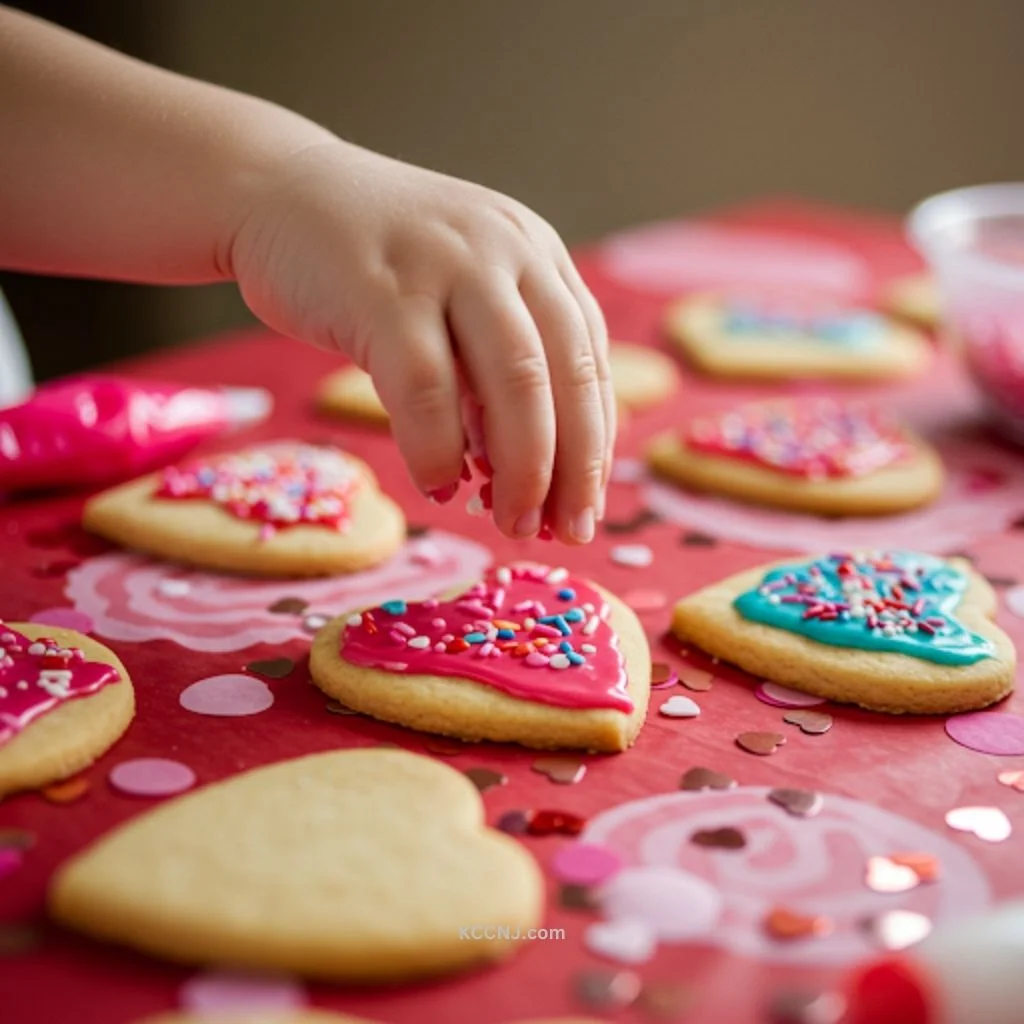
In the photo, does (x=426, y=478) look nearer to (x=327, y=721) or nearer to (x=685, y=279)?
(x=327, y=721)

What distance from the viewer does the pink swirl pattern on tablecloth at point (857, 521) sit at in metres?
1.13

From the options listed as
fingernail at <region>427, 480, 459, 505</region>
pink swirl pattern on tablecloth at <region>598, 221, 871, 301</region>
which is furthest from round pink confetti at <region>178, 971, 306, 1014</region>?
pink swirl pattern on tablecloth at <region>598, 221, 871, 301</region>

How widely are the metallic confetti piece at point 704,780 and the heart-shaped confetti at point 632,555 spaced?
0.30 metres

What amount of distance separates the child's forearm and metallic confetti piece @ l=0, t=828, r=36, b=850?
42 cm

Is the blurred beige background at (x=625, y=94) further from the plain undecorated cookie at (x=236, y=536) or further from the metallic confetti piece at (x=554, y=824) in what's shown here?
the metallic confetti piece at (x=554, y=824)

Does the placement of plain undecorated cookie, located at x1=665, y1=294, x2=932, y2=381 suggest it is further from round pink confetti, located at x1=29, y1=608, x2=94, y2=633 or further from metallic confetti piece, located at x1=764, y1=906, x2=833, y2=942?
metallic confetti piece, located at x1=764, y1=906, x2=833, y2=942

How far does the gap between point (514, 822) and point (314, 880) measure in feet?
0.41

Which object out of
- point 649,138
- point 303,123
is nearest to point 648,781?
point 303,123

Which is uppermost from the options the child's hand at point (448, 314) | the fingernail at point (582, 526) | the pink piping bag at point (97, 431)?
the child's hand at point (448, 314)

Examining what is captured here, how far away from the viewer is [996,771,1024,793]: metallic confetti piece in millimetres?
782

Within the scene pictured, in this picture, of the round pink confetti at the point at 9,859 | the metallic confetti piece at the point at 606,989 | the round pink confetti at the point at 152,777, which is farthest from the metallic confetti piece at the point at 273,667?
the metallic confetti piece at the point at 606,989

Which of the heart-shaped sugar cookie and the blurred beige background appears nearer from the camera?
the heart-shaped sugar cookie

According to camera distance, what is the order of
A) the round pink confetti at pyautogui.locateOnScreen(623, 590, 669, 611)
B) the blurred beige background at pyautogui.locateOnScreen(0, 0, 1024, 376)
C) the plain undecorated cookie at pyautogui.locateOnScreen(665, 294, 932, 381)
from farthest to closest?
the blurred beige background at pyautogui.locateOnScreen(0, 0, 1024, 376)
the plain undecorated cookie at pyautogui.locateOnScreen(665, 294, 932, 381)
the round pink confetti at pyautogui.locateOnScreen(623, 590, 669, 611)

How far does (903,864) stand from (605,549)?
1.43ft
